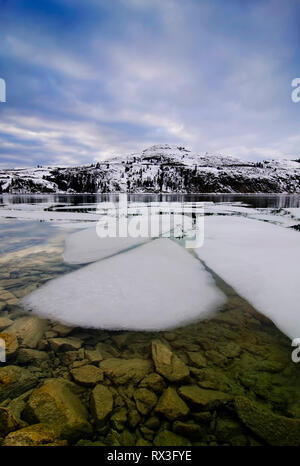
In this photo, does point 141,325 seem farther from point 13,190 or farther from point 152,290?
point 13,190

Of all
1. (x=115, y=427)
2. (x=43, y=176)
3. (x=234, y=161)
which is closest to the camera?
(x=115, y=427)

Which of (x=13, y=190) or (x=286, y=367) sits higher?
(x=13, y=190)

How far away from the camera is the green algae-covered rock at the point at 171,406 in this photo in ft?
5.97

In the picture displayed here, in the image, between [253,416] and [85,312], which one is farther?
[85,312]

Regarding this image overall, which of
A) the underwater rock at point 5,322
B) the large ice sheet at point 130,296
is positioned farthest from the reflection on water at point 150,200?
the underwater rock at point 5,322

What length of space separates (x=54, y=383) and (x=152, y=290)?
2040 mm

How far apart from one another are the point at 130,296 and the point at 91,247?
3428 millimetres

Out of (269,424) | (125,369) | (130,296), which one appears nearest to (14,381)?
(125,369)

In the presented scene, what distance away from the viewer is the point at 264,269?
15.1ft

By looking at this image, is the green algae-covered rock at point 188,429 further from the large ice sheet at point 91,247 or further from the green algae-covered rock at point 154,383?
the large ice sheet at point 91,247

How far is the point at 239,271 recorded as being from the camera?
4590 millimetres

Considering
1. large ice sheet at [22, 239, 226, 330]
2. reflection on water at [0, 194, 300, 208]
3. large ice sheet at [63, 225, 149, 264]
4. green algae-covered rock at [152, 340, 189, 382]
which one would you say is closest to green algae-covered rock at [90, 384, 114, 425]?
green algae-covered rock at [152, 340, 189, 382]

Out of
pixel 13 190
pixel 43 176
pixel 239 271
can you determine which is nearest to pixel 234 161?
pixel 43 176

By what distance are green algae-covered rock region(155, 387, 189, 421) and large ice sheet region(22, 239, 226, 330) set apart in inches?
38.4
